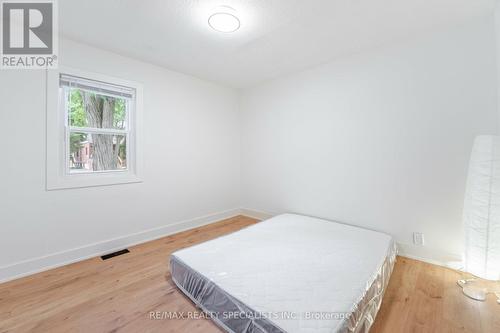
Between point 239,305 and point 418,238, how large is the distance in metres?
2.10

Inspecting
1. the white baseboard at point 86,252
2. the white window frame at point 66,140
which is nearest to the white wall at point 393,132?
the white baseboard at point 86,252

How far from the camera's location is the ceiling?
1.80 metres

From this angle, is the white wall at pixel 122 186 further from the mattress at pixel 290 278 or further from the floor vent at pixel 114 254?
the mattress at pixel 290 278

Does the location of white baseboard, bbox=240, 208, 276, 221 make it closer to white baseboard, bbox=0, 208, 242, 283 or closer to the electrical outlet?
white baseboard, bbox=0, 208, 242, 283

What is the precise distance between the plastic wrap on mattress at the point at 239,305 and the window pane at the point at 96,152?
1618 mm

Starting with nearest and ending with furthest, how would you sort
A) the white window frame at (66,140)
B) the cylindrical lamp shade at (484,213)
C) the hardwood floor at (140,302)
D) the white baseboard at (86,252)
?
1. the hardwood floor at (140,302)
2. the cylindrical lamp shade at (484,213)
3. the white baseboard at (86,252)
4. the white window frame at (66,140)

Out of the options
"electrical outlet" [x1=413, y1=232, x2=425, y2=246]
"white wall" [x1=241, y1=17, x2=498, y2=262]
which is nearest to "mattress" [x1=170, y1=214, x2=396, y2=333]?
"electrical outlet" [x1=413, y1=232, x2=425, y2=246]

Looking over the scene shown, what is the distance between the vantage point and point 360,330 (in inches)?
50.3

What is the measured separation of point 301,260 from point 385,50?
8.18 ft

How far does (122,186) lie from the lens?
2678 mm

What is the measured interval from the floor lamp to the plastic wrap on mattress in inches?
24.9

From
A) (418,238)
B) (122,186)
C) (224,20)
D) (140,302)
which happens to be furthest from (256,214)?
(224,20)

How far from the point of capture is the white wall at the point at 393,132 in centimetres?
204

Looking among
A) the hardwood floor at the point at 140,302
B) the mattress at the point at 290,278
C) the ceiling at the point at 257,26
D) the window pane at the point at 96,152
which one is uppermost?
the ceiling at the point at 257,26
